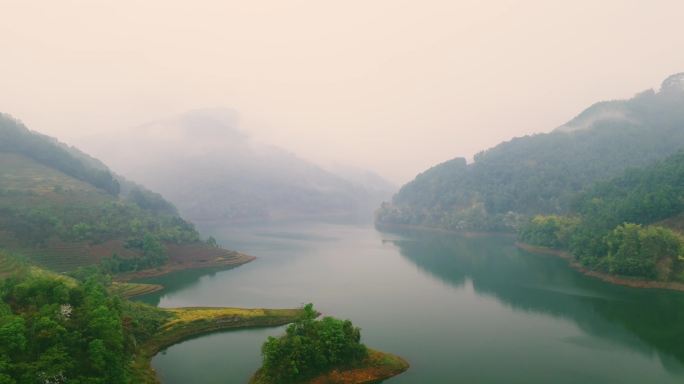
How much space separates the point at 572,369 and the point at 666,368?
912 cm

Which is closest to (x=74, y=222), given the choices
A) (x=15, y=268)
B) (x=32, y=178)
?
(x=15, y=268)

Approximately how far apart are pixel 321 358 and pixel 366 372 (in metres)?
4.65

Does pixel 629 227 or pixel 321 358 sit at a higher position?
pixel 629 227

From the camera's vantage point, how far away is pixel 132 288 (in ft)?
243

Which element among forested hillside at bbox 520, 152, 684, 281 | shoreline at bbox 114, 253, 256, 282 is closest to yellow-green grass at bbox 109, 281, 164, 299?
shoreline at bbox 114, 253, 256, 282

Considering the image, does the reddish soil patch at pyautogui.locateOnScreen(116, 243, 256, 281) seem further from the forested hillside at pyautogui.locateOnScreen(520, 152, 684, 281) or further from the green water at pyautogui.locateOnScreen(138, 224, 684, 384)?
the forested hillside at pyautogui.locateOnScreen(520, 152, 684, 281)

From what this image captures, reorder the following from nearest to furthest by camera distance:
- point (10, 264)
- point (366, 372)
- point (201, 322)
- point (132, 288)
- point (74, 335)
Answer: point (74, 335) → point (366, 372) → point (201, 322) → point (10, 264) → point (132, 288)

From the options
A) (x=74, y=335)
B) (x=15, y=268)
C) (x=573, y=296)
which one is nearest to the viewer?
(x=74, y=335)

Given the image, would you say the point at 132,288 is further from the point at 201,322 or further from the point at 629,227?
the point at 629,227

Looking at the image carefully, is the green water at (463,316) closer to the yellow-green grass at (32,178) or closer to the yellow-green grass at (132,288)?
A: the yellow-green grass at (132,288)

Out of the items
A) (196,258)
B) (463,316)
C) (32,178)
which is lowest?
(463,316)

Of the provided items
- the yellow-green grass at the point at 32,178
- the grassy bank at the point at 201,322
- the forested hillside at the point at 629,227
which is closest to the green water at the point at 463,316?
the grassy bank at the point at 201,322

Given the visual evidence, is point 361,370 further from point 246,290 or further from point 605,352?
point 246,290

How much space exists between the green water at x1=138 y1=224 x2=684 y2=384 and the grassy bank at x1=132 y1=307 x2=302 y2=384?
166 centimetres
